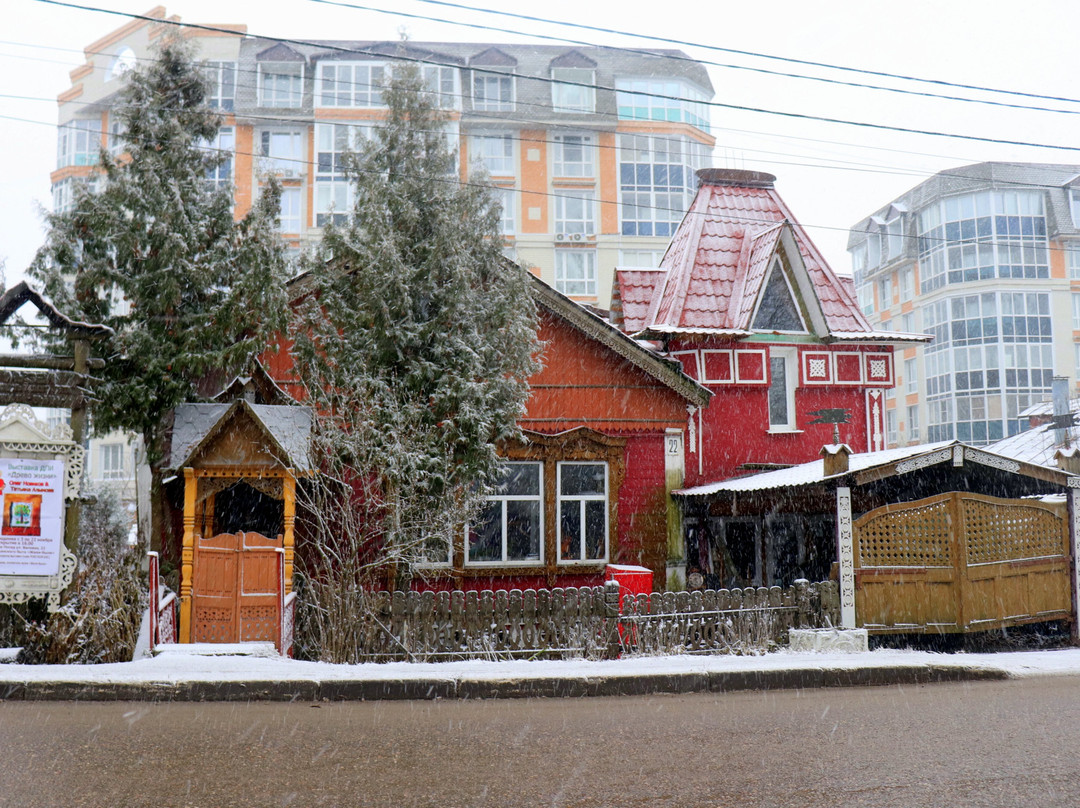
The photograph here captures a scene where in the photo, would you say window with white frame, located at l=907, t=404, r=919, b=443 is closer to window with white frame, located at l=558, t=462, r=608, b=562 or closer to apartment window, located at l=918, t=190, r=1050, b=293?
apartment window, located at l=918, t=190, r=1050, b=293

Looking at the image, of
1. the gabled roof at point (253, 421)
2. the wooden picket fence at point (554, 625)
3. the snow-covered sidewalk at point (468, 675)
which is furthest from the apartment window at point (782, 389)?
the gabled roof at point (253, 421)

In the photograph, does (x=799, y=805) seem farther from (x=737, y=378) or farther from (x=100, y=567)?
(x=737, y=378)

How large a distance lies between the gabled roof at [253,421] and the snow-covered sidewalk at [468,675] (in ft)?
8.19

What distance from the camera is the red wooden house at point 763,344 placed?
765 inches

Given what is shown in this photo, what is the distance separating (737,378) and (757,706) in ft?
36.7

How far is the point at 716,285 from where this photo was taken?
Result: 2094 cm

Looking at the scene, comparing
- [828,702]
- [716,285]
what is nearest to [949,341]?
[716,285]

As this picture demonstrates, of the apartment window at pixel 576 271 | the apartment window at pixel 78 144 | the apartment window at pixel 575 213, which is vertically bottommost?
the apartment window at pixel 576 271

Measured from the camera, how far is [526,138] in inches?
1998

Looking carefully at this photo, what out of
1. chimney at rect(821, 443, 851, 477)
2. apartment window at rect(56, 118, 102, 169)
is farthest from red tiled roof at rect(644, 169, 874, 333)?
apartment window at rect(56, 118, 102, 169)

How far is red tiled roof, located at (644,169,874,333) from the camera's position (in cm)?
2022

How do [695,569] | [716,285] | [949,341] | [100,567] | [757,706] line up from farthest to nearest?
[949,341]
[716,285]
[695,569]
[100,567]
[757,706]

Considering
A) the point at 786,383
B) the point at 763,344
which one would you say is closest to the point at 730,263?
the point at 763,344

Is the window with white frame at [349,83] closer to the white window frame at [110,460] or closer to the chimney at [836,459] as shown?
the white window frame at [110,460]
